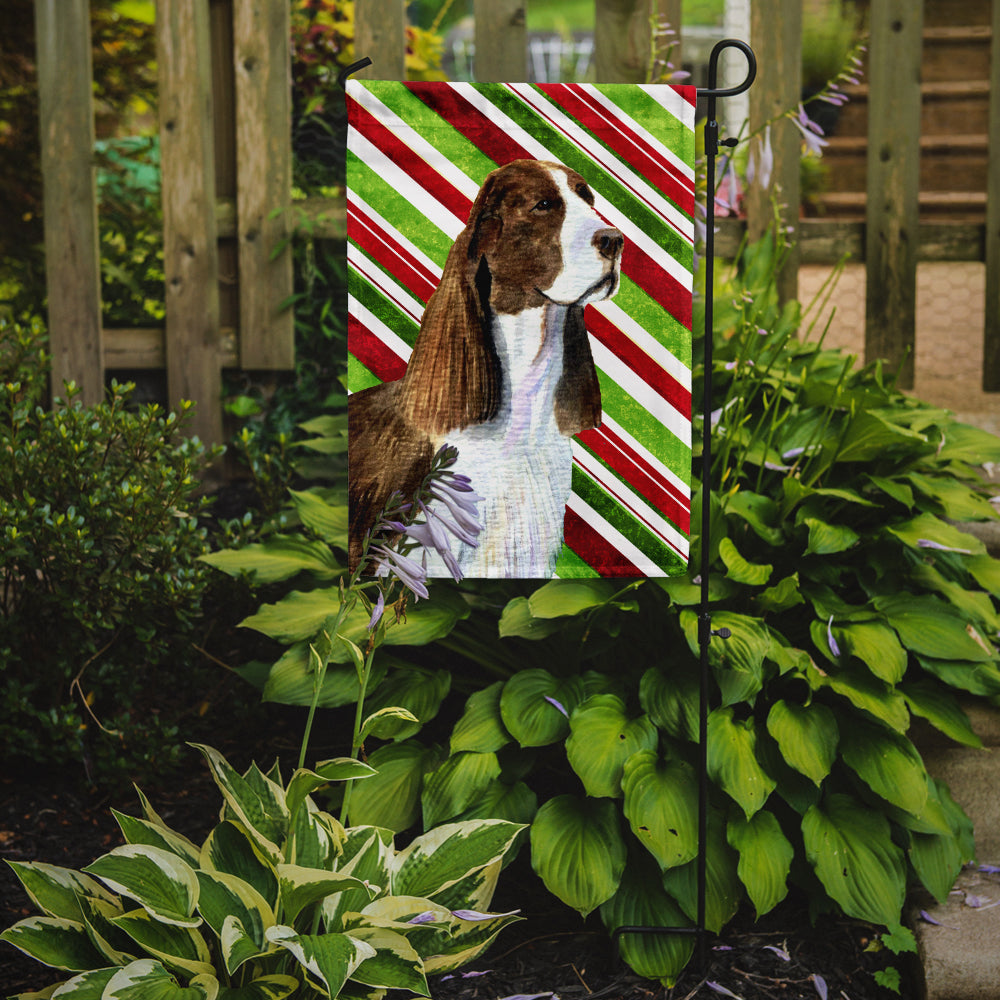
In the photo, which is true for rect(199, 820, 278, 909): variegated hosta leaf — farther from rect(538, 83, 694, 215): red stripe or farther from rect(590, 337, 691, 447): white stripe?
rect(538, 83, 694, 215): red stripe

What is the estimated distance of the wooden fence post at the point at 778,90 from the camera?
3.33 m

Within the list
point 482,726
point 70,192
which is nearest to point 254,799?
point 482,726

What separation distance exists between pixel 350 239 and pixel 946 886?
1667mm

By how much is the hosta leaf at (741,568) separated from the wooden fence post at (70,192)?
2.18 metres

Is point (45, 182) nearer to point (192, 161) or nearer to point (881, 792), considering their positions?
point (192, 161)

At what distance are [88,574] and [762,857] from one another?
152 centimetres

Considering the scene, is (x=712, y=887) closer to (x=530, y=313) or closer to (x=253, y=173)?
(x=530, y=313)

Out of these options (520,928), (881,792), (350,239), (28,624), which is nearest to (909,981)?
(881,792)

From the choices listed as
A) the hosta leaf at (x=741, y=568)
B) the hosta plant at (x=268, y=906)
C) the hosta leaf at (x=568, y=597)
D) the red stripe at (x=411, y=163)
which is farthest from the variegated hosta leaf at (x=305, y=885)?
the red stripe at (x=411, y=163)

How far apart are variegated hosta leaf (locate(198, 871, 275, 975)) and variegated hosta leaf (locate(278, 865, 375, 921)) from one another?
0.04 m

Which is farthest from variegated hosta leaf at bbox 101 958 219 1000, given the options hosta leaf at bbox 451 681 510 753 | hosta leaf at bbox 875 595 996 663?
hosta leaf at bbox 875 595 996 663

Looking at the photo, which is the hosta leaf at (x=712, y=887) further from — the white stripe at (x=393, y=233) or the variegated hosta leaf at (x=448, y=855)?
the white stripe at (x=393, y=233)

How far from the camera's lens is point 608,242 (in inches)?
72.3

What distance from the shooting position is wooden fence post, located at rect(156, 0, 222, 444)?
10.8 feet
